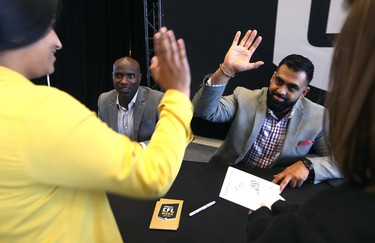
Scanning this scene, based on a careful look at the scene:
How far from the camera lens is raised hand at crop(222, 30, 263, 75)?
150 centimetres

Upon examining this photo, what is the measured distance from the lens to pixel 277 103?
168 cm

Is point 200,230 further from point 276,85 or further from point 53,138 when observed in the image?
point 276,85

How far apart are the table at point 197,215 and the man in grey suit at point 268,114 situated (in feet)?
1.02

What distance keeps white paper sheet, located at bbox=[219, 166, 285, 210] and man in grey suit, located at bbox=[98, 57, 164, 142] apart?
101 cm

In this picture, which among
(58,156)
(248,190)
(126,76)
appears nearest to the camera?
(58,156)

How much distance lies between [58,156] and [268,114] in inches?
56.9

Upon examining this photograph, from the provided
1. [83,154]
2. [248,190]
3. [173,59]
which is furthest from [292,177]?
[83,154]

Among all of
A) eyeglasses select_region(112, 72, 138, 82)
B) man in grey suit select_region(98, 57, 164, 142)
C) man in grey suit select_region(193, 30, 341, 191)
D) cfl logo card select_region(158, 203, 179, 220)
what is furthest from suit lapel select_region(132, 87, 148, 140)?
cfl logo card select_region(158, 203, 179, 220)

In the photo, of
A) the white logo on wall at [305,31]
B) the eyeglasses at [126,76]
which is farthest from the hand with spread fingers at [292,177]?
the white logo on wall at [305,31]

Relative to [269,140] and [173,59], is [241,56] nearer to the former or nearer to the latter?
[269,140]

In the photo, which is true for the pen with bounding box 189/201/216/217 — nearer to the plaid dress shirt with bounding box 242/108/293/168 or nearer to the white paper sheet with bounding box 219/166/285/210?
the white paper sheet with bounding box 219/166/285/210

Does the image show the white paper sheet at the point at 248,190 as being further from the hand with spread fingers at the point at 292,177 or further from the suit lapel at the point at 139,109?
the suit lapel at the point at 139,109

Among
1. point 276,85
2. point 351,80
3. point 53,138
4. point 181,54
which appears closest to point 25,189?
point 53,138

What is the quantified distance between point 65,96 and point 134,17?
3976 mm
